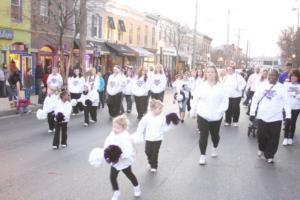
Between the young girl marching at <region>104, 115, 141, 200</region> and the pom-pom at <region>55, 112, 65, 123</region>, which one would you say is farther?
the pom-pom at <region>55, 112, 65, 123</region>

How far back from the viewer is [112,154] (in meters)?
5.40

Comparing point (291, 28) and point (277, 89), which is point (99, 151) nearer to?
point (277, 89)

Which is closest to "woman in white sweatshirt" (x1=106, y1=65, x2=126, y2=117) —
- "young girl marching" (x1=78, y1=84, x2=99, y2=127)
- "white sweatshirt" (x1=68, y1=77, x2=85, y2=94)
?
"white sweatshirt" (x1=68, y1=77, x2=85, y2=94)

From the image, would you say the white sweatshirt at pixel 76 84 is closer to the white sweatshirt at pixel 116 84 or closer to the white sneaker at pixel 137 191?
the white sweatshirt at pixel 116 84

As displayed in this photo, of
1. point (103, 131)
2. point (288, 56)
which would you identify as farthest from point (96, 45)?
point (288, 56)

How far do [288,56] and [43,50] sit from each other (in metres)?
42.2

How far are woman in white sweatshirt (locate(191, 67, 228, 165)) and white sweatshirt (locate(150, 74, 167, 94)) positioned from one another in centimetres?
620

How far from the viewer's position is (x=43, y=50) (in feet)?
81.8

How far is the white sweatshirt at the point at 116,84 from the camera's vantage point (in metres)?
14.0

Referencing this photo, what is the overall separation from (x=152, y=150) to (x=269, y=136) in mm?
2383

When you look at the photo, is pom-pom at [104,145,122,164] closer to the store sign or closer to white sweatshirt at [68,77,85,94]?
white sweatshirt at [68,77,85,94]

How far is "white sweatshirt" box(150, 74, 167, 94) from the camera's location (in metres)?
14.1

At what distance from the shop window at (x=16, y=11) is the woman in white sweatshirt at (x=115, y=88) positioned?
10487mm

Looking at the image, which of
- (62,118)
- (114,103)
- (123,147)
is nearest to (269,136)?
→ (123,147)
